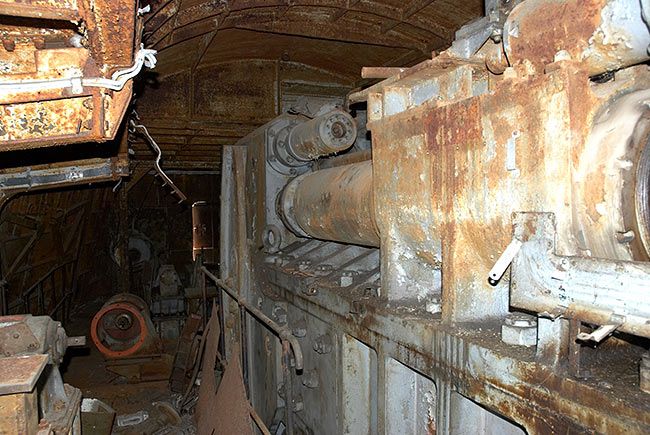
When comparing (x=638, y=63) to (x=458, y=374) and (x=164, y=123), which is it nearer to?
(x=458, y=374)

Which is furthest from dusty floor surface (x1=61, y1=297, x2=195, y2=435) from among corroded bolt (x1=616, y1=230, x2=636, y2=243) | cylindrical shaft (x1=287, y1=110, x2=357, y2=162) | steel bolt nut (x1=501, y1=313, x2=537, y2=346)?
corroded bolt (x1=616, y1=230, x2=636, y2=243)

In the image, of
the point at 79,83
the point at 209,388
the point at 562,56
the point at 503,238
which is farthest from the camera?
the point at 209,388

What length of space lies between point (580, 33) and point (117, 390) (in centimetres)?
694

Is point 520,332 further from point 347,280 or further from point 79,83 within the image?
point 79,83

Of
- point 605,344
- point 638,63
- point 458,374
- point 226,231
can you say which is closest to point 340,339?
point 458,374

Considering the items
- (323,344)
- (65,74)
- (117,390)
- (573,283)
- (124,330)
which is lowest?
(117,390)

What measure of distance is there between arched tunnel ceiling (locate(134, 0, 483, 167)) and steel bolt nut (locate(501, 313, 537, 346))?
3.60 metres

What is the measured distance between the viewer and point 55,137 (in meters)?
2.08

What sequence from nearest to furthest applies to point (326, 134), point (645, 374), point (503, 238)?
1. point (645, 374)
2. point (503, 238)
3. point (326, 134)

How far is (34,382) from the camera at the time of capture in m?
2.21

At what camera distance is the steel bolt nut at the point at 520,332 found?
1.70 m

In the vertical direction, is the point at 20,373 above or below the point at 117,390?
above

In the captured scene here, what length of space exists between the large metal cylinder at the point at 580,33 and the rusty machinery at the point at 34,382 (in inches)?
96.5

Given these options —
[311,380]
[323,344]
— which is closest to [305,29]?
[323,344]
